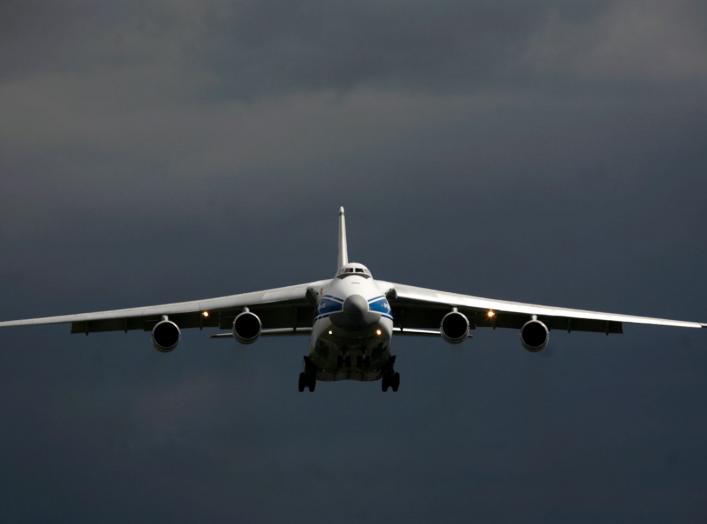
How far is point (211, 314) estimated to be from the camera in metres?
42.4

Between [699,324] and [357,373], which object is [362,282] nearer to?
[357,373]

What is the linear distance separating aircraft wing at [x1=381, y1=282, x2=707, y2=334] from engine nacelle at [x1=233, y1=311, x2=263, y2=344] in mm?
3327

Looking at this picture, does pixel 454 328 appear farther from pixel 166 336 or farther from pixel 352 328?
pixel 166 336

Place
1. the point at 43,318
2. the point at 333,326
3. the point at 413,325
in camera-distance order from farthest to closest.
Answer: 1. the point at 413,325
2. the point at 43,318
3. the point at 333,326

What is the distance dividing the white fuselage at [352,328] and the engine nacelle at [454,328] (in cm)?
159

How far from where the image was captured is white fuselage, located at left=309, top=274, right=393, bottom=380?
3678 centimetres

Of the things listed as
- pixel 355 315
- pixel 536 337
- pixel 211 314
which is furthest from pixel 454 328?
pixel 211 314

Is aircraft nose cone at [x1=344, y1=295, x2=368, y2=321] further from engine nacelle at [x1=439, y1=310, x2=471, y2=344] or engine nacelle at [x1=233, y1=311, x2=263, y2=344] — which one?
engine nacelle at [x1=233, y1=311, x2=263, y2=344]

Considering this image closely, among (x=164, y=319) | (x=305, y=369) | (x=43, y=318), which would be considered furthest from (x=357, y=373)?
(x=43, y=318)

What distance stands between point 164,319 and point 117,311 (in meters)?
1.53

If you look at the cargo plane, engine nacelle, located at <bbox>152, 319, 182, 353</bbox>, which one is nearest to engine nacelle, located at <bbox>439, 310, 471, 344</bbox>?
the cargo plane

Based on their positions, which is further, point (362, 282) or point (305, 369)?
point (305, 369)

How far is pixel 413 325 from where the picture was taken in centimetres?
4334

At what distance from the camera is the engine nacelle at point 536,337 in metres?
40.5
